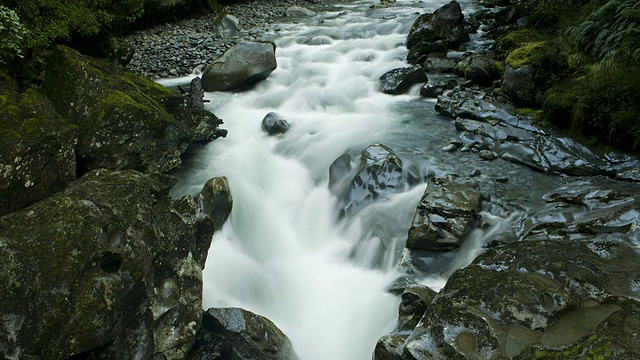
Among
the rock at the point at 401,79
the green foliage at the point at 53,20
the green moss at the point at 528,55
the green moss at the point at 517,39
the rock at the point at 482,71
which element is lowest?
the rock at the point at 401,79

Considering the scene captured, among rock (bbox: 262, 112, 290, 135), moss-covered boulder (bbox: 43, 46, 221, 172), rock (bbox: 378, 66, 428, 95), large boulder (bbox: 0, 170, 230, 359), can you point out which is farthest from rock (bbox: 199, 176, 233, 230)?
rock (bbox: 378, 66, 428, 95)

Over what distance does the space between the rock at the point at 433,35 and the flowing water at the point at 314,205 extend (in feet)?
3.14

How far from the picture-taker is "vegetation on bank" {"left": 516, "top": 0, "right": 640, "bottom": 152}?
8.48 meters

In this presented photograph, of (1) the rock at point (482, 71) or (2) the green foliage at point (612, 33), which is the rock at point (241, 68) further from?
(2) the green foliage at point (612, 33)

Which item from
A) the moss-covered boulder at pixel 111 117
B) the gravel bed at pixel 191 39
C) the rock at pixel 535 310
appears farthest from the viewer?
the gravel bed at pixel 191 39

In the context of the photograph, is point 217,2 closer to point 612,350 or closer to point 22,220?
point 22,220

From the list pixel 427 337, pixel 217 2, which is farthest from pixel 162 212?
pixel 217 2

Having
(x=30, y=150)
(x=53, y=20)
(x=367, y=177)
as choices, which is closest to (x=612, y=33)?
(x=367, y=177)

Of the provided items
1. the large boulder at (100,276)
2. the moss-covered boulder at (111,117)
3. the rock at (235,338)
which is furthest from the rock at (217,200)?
the rock at (235,338)

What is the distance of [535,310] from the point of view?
4.40 metres

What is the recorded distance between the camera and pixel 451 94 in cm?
1199

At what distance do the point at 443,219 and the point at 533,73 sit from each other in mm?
5692

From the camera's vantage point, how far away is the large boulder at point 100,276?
14.3 ft

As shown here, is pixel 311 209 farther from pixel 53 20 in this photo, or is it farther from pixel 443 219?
pixel 53 20
